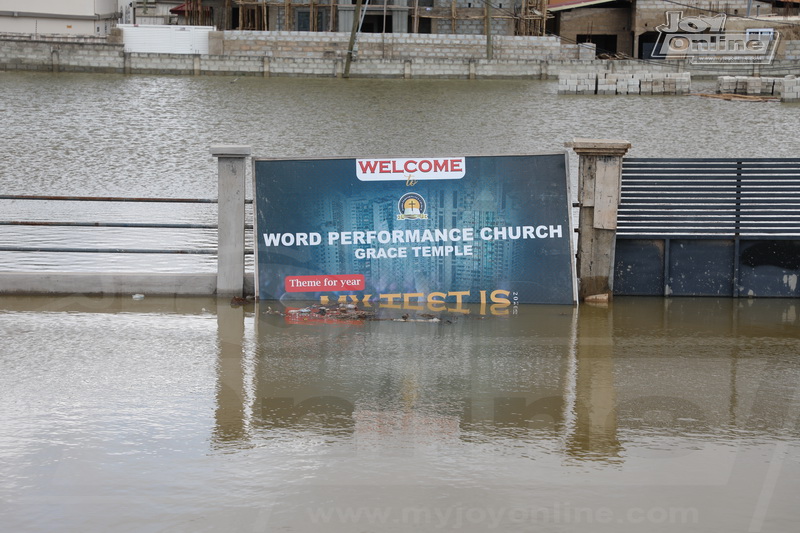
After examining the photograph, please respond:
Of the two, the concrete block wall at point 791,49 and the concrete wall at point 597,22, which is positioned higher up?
the concrete wall at point 597,22

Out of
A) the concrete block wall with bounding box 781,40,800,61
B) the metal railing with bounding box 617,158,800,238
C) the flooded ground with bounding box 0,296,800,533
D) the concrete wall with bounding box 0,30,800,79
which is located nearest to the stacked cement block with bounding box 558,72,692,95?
the concrete wall with bounding box 0,30,800,79

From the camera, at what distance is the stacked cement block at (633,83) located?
194 feet

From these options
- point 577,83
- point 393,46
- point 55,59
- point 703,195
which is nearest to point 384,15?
point 393,46

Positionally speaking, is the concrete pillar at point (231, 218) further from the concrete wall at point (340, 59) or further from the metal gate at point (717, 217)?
the concrete wall at point (340, 59)

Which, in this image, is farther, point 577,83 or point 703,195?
point 577,83

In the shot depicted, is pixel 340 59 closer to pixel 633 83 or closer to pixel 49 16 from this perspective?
pixel 633 83

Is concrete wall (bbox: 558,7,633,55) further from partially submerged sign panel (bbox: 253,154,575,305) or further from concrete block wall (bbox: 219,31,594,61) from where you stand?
partially submerged sign panel (bbox: 253,154,575,305)

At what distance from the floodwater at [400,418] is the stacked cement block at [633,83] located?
4998 cm

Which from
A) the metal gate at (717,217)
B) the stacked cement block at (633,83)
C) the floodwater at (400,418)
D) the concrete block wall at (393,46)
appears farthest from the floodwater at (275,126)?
the floodwater at (400,418)

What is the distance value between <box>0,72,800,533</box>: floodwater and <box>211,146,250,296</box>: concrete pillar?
271 millimetres

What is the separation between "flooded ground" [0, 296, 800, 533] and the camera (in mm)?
5520

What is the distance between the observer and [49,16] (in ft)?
241

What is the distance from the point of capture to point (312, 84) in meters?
58.8

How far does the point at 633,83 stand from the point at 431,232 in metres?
52.6
